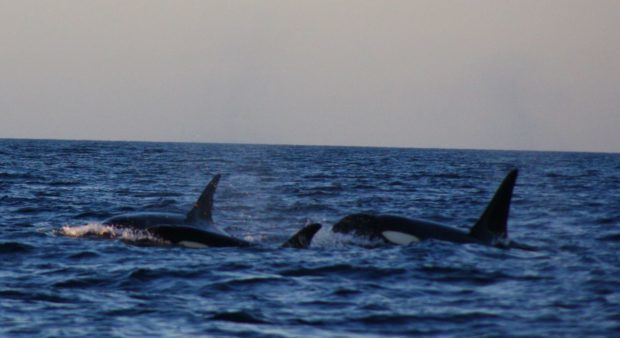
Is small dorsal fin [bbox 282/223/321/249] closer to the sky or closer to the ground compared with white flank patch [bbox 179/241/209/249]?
closer to the sky

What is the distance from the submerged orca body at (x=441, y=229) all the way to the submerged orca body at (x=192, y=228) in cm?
78

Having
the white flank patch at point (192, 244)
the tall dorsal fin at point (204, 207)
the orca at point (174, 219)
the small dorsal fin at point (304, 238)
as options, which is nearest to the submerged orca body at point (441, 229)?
the small dorsal fin at point (304, 238)

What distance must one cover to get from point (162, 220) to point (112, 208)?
7.81 meters

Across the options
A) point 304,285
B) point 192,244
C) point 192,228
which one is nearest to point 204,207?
point 192,228

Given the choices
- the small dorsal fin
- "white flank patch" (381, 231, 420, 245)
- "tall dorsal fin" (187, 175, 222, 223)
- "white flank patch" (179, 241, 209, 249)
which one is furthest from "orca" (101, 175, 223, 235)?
"white flank patch" (381, 231, 420, 245)

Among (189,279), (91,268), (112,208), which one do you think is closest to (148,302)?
(189,279)

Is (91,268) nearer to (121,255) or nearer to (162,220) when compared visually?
(121,255)

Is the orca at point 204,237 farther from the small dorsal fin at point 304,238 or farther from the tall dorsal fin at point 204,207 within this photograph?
the tall dorsal fin at point 204,207

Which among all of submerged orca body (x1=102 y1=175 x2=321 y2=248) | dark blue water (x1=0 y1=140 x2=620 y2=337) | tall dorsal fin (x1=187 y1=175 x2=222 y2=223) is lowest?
dark blue water (x1=0 y1=140 x2=620 y2=337)

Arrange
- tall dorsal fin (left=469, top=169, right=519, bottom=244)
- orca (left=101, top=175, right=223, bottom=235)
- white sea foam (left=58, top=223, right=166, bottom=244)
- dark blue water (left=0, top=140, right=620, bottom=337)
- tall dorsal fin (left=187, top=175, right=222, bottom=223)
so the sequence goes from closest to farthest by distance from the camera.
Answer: dark blue water (left=0, top=140, right=620, bottom=337) < tall dorsal fin (left=469, top=169, right=519, bottom=244) < white sea foam (left=58, top=223, right=166, bottom=244) < orca (left=101, top=175, right=223, bottom=235) < tall dorsal fin (left=187, top=175, right=222, bottom=223)

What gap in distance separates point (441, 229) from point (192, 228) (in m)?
3.50

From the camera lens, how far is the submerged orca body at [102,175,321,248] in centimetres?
1523

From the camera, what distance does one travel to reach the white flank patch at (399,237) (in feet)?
49.2

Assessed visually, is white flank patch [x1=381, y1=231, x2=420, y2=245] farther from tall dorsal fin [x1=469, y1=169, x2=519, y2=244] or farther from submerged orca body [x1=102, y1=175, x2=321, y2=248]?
submerged orca body [x1=102, y1=175, x2=321, y2=248]
